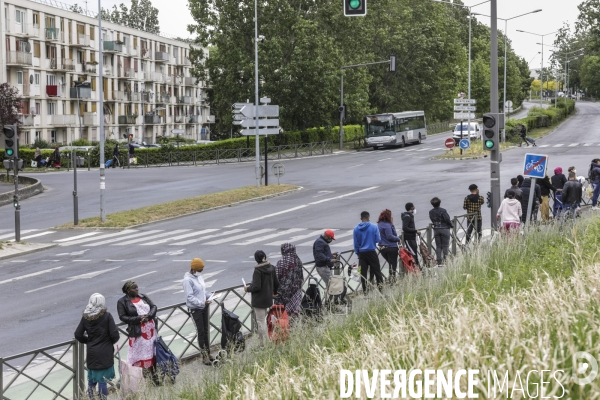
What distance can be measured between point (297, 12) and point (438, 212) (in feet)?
152

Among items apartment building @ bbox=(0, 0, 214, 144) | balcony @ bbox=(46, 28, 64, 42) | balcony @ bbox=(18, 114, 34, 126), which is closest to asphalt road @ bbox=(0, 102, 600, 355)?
apartment building @ bbox=(0, 0, 214, 144)

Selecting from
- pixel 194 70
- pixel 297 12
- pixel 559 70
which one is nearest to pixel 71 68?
pixel 194 70

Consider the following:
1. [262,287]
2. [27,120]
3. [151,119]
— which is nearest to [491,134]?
[262,287]

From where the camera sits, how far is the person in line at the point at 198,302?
1244 centimetres

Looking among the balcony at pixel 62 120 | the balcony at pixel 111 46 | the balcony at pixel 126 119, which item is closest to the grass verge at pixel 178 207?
the balcony at pixel 62 120

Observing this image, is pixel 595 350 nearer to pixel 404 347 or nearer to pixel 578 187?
pixel 404 347

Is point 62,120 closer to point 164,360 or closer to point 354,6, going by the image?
point 354,6

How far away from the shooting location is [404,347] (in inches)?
271

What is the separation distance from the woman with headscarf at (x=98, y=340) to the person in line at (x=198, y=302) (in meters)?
1.90

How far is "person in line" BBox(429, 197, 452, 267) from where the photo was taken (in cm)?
1830

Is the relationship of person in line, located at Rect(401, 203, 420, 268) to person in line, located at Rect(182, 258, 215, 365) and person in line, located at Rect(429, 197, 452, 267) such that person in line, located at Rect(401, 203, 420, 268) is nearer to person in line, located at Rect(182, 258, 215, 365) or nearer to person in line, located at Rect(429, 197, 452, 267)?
person in line, located at Rect(429, 197, 452, 267)

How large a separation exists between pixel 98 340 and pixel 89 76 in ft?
238

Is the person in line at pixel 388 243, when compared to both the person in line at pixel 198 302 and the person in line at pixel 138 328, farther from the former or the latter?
the person in line at pixel 138 328

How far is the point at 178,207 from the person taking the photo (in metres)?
33.3
